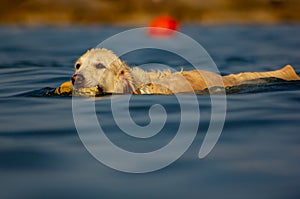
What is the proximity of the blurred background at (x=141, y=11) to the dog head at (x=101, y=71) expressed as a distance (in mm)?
40484

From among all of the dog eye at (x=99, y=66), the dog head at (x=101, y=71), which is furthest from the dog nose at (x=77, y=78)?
the dog eye at (x=99, y=66)

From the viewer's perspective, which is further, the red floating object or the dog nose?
the red floating object

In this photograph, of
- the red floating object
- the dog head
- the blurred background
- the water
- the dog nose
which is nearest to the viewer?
the water

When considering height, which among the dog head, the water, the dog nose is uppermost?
the dog head

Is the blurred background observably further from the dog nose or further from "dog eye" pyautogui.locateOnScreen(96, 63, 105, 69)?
the dog nose

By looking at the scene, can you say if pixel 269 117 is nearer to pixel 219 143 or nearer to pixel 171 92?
pixel 219 143

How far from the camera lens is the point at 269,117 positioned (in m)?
6.09

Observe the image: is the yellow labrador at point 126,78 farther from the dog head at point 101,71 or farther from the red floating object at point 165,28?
the red floating object at point 165,28

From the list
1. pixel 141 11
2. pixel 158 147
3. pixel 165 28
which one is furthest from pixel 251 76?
pixel 141 11

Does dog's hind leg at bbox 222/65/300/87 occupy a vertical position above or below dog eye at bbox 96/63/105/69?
above

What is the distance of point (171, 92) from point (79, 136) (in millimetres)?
2752

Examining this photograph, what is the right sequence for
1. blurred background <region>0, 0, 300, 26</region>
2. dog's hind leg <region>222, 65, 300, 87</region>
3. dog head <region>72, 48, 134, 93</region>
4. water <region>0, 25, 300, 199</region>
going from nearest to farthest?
water <region>0, 25, 300, 199</region>, dog head <region>72, 48, 134, 93</region>, dog's hind leg <region>222, 65, 300, 87</region>, blurred background <region>0, 0, 300, 26</region>

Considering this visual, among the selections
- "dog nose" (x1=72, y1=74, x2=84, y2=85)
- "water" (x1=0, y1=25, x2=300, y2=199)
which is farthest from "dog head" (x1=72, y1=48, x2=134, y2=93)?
"water" (x1=0, y1=25, x2=300, y2=199)

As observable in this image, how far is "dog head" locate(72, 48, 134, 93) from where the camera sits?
702 centimetres
